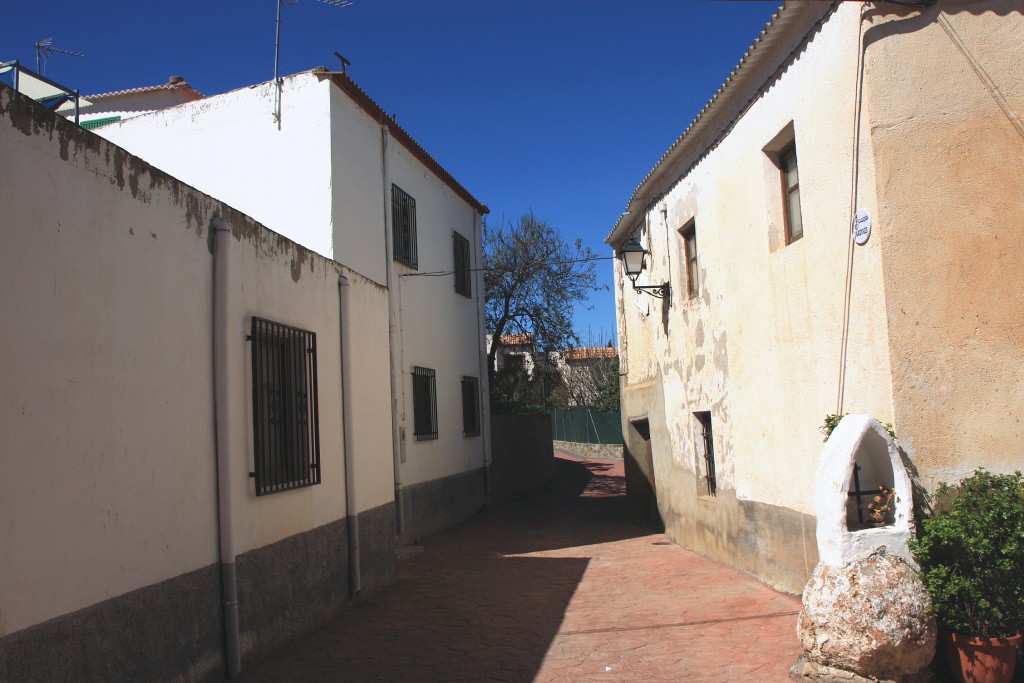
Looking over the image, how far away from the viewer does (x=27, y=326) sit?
158 inches

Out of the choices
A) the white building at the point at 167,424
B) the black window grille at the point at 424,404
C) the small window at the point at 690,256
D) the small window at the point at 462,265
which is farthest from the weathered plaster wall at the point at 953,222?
the small window at the point at 462,265

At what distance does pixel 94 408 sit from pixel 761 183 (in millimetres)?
6676

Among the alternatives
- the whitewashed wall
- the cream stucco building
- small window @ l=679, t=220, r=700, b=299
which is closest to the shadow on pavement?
the cream stucco building

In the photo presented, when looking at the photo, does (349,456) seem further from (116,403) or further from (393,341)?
(393,341)

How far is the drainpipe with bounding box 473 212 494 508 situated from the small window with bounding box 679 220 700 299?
6.94 metres

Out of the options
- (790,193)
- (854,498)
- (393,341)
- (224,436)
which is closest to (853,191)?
(790,193)

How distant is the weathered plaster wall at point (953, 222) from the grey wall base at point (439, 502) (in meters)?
8.49

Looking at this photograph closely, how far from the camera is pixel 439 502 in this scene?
47.0 ft

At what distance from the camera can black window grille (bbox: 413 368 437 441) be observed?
13586 mm

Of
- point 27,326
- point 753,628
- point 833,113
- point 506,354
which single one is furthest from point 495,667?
point 506,354

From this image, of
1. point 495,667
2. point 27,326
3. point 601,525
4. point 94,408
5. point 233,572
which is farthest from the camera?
point 601,525

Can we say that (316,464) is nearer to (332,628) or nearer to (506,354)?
(332,628)

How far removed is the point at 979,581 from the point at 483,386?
12.8 meters

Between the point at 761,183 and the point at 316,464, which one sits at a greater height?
the point at 761,183
